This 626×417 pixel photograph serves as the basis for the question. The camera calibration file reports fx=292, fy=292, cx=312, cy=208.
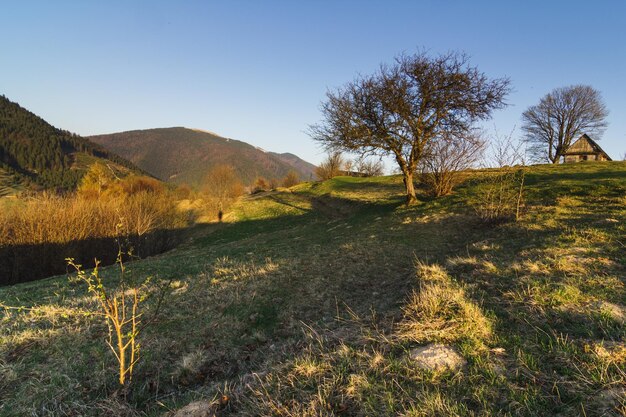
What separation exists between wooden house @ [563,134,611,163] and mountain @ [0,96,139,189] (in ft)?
464

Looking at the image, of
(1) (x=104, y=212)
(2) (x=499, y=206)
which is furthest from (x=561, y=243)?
(1) (x=104, y=212)

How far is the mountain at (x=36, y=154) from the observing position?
11102 cm

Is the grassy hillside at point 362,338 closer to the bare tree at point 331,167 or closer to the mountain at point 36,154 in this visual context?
the bare tree at point 331,167

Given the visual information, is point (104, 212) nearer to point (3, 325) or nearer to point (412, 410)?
point (3, 325)

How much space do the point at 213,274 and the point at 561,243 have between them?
920 cm

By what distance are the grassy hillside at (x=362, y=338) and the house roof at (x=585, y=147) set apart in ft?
152

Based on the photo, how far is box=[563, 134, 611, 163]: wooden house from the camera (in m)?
43.2

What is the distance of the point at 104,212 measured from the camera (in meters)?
21.1

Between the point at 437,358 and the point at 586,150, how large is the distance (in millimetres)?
57478

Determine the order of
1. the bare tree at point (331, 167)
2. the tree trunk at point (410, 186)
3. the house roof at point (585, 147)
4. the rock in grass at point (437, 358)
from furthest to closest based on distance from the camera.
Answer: the bare tree at point (331, 167) < the house roof at point (585, 147) < the tree trunk at point (410, 186) < the rock in grass at point (437, 358)

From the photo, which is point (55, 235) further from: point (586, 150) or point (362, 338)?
point (586, 150)

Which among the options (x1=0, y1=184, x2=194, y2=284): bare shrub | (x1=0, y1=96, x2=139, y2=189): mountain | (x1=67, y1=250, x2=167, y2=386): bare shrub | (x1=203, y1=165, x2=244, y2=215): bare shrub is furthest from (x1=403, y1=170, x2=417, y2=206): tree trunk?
(x1=0, y1=96, x2=139, y2=189): mountain

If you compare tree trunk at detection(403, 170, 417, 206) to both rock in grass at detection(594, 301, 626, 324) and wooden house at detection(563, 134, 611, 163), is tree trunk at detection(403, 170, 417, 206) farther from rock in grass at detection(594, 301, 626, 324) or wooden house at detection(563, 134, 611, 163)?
wooden house at detection(563, 134, 611, 163)

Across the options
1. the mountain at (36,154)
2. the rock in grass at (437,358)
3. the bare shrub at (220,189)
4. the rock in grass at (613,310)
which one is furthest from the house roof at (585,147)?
the mountain at (36,154)
